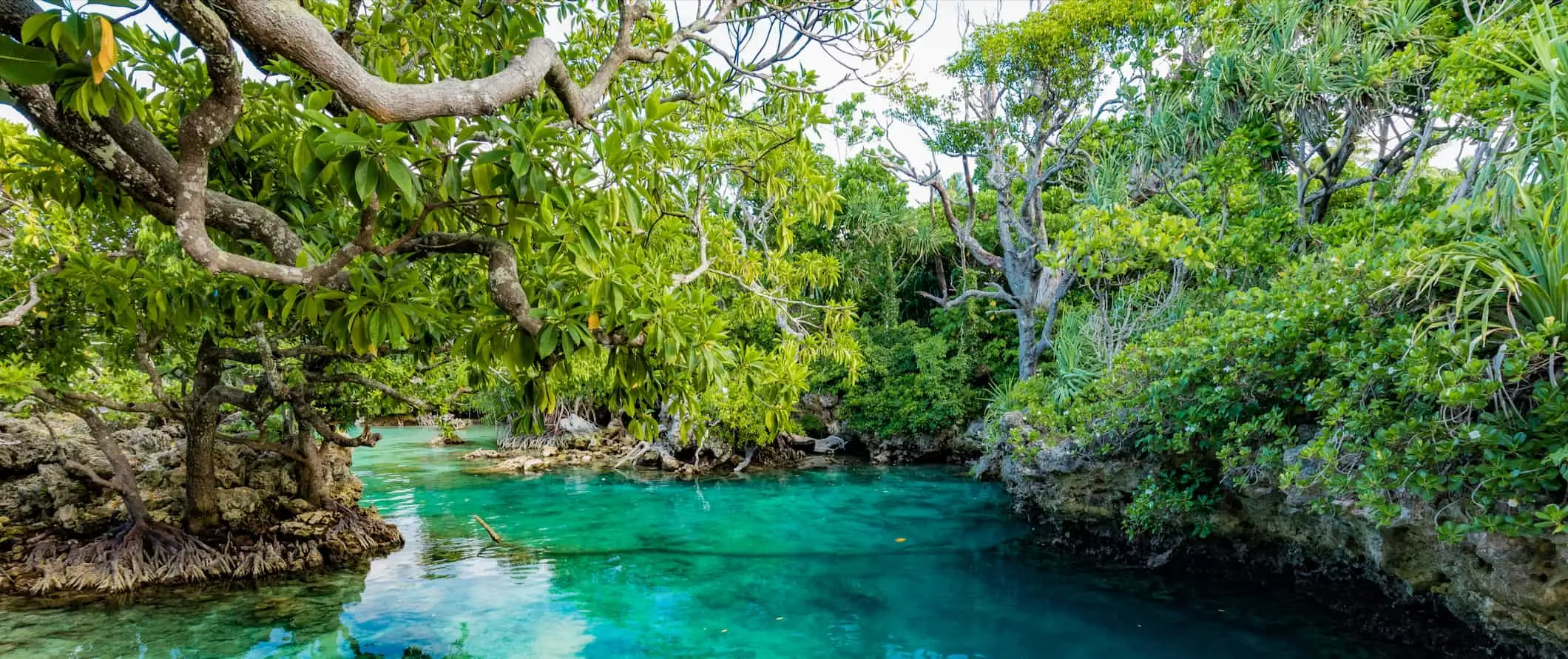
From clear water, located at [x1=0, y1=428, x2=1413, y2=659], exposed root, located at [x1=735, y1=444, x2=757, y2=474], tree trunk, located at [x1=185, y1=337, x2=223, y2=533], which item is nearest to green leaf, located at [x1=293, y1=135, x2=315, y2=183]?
clear water, located at [x1=0, y1=428, x2=1413, y2=659]

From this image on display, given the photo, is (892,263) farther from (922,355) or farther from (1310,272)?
(1310,272)

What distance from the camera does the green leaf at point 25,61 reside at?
135cm

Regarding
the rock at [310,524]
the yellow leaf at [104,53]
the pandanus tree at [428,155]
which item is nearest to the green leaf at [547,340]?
the pandanus tree at [428,155]

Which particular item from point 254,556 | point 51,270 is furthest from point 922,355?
point 51,270

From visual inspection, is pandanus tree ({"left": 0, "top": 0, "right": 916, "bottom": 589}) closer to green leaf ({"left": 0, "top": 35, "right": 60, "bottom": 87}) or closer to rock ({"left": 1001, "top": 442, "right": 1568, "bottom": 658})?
green leaf ({"left": 0, "top": 35, "right": 60, "bottom": 87})

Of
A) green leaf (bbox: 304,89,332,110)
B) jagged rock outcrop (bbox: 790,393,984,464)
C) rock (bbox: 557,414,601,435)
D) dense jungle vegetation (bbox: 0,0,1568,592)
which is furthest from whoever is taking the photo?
rock (bbox: 557,414,601,435)

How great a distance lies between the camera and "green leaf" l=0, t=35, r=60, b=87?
1.35 m

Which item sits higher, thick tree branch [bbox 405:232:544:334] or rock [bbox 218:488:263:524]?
thick tree branch [bbox 405:232:544:334]

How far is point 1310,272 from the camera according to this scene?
4.85m

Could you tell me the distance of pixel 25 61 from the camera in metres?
1.37

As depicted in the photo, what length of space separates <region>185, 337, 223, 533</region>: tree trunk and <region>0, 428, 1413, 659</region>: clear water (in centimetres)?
96

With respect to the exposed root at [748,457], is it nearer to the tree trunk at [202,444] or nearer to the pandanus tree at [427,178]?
the tree trunk at [202,444]

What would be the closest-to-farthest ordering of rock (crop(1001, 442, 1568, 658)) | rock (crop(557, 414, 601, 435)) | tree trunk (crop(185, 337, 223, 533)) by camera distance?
rock (crop(1001, 442, 1568, 658)) < tree trunk (crop(185, 337, 223, 533)) < rock (crop(557, 414, 601, 435))

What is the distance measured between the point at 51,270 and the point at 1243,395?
24.6 feet
